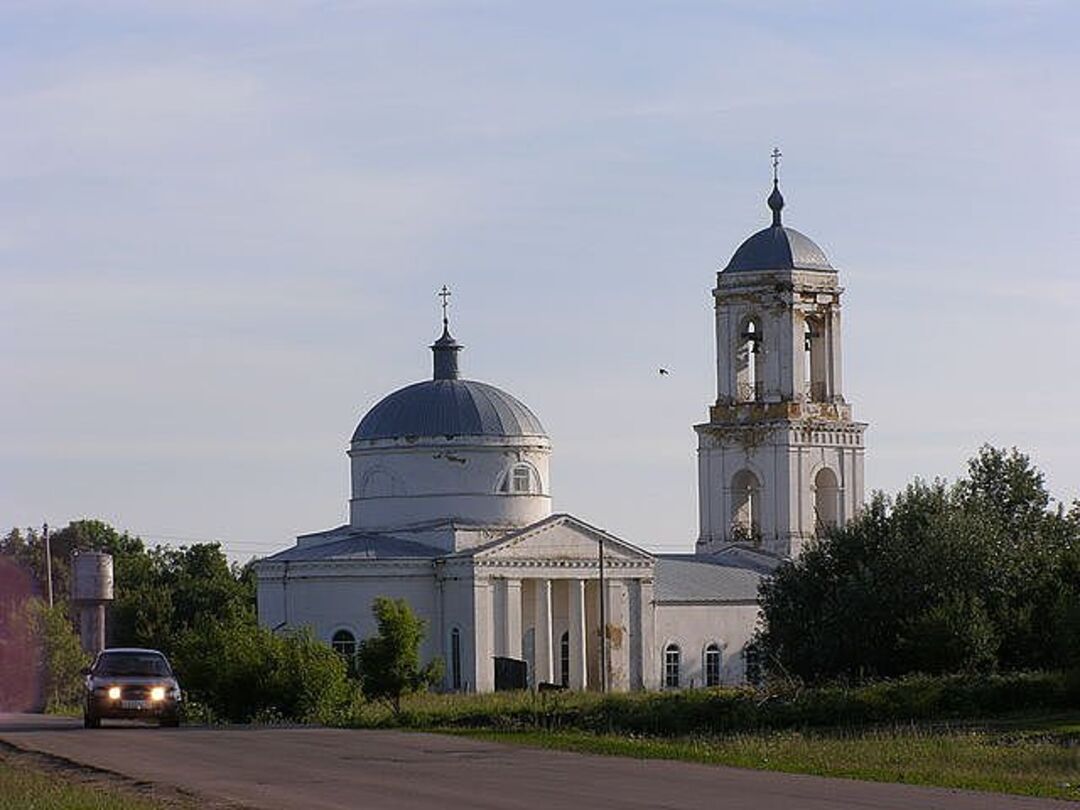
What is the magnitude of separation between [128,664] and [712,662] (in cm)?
5284

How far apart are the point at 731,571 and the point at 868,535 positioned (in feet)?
90.6

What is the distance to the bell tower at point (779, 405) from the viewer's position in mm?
87438

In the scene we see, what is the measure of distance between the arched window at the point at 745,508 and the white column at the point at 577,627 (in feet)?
24.7

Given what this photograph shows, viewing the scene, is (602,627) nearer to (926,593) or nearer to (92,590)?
(92,590)

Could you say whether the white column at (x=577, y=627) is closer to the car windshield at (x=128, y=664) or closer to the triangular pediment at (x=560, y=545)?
the triangular pediment at (x=560, y=545)

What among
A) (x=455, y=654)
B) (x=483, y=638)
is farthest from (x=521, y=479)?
(x=455, y=654)

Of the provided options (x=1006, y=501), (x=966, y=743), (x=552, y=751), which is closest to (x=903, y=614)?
(x=1006, y=501)

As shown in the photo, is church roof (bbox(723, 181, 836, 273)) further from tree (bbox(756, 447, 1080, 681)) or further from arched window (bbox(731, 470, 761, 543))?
tree (bbox(756, 447, 1080, 681))

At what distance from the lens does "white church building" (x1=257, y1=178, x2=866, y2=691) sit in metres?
82.9

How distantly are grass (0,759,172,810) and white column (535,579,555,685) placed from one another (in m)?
58.1

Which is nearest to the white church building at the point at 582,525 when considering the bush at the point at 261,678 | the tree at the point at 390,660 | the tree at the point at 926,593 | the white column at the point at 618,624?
the white column at the point at 618,624

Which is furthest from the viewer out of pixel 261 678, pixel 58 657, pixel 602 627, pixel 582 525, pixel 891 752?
pixel 582 525

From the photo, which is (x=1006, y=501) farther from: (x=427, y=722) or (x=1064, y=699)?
(x=427, y=722)

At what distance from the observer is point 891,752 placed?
31.0 metres
